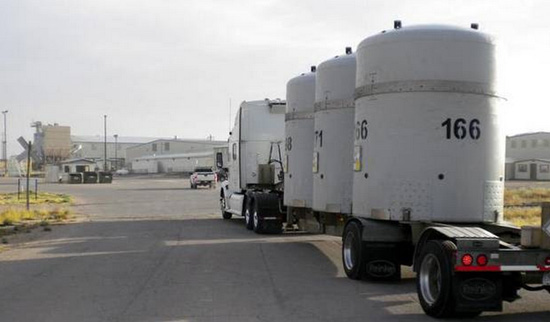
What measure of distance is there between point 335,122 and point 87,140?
169685mm

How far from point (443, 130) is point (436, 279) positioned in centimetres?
269

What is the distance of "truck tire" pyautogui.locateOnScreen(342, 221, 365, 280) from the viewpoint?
10.2 m

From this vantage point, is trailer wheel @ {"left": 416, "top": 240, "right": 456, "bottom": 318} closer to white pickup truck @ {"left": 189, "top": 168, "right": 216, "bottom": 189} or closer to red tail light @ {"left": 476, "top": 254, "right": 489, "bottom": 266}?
red tail light @ {"left": 476, "top": 254, "right": 489, "bottom": 266}

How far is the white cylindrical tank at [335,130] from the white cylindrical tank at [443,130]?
255cm

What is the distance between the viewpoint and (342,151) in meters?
12.8

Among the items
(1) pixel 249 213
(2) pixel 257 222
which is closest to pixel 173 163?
(1) pixel 249 213

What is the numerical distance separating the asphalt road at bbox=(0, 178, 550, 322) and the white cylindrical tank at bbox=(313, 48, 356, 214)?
4.55 feet

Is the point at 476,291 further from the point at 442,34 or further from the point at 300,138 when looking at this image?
the point at 300,138

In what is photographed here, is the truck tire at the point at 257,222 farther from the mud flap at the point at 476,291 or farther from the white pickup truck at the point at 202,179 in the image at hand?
the white pickup truck at the point at 202,179

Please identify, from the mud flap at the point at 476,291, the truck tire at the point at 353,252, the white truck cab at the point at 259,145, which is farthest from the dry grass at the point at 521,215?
the mud flap at the point at 476,291

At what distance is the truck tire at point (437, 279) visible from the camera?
291 inches

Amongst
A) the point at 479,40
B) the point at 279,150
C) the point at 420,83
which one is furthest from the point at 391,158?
the point at 279,150

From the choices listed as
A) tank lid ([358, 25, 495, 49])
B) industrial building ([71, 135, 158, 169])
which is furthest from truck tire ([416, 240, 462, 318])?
industrial building ([71, 135, 158, 169])

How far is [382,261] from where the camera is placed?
404 inches
